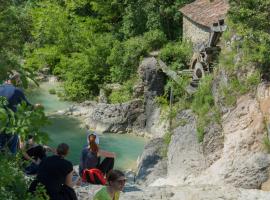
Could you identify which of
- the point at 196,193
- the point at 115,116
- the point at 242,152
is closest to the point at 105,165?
the point at 196,193

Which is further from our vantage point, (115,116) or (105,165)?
(115,116)

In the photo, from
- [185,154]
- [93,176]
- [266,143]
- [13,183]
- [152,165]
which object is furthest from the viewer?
[152,165]

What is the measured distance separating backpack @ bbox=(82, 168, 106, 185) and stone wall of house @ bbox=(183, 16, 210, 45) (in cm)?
1361

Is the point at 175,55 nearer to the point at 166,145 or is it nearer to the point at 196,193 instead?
the point at 166,145

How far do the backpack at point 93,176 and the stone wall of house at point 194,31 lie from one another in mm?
13613

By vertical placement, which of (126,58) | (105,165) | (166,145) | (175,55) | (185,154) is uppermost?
(105,165)

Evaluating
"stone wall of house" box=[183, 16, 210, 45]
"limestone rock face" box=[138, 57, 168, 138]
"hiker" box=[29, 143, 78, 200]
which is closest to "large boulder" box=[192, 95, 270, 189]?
"hiker" box=[29, 143, 78, 200]

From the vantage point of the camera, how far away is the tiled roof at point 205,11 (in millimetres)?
20703

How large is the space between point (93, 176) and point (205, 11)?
14.8 metres

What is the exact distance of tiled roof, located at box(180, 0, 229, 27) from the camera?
20.7 metres

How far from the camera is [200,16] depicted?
865 inches

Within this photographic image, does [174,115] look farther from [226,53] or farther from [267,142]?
[267,142]

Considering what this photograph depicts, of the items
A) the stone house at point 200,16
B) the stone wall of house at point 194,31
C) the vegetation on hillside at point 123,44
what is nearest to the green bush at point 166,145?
the vegetation on hillside at point 123,44

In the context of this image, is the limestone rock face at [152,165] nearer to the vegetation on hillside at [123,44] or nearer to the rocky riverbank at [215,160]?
the rocky riverbank at [215,160]
